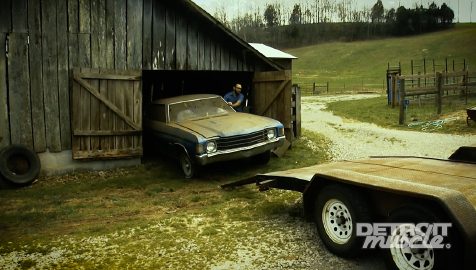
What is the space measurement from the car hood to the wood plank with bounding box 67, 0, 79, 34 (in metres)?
3.01

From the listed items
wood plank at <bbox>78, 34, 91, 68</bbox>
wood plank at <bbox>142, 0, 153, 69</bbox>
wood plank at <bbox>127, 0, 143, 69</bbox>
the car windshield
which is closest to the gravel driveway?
the car windshield

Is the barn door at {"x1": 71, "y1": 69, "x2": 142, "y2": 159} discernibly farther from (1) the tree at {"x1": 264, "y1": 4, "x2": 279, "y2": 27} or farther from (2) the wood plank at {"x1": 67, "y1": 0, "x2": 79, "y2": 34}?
(1) the tree at {"x1": 264, "y1": 4, "x2": 279, "y2": 27}

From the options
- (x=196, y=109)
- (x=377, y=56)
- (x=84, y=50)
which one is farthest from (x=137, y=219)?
(x=377, y=56)

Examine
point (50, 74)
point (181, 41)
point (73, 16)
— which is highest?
point (73, 16)

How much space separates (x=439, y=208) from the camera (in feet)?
10.5

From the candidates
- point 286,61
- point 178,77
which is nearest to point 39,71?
point 178,77

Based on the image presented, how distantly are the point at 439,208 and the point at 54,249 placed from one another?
165 inches

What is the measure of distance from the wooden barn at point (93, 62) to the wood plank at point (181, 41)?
1.0 inches

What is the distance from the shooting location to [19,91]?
26.4ft

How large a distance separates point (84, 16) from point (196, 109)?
3.13 metres

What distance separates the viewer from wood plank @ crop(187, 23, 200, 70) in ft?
32.4

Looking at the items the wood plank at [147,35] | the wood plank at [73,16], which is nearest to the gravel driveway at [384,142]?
the wood plank at [147,35]

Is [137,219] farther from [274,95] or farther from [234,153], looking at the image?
[274,95]

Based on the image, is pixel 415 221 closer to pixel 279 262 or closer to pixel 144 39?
pixel 279 262
